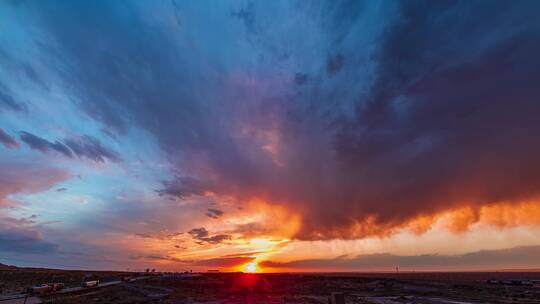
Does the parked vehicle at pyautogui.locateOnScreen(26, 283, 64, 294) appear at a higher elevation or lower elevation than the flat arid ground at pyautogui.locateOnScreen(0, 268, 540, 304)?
higher

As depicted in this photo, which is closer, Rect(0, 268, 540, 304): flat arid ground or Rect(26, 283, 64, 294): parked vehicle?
Rect(0, 268, 540, 304): flat arid ground

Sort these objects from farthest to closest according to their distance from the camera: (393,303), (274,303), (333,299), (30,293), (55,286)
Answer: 1. (55,286)
2. (30,293)
3. (393,303)
4. (274,303)
5. (333,299)

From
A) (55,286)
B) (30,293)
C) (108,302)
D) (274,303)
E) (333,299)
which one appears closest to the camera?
(333,299)

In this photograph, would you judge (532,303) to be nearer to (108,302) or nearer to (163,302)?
(163,302)

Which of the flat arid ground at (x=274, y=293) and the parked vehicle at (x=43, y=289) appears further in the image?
the parked vehicle at (x=43, y=289)

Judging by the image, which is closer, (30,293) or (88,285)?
(30,293)

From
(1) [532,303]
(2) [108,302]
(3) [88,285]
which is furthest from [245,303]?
(3) [88,285]

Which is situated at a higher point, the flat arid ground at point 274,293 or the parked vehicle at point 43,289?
the parked vehicle at point 43,289

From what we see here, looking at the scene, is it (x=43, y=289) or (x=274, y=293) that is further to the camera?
(x=274, y=293)

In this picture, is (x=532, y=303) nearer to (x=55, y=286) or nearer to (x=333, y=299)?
(x=333, y=299)

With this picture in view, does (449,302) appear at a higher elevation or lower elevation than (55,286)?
lower

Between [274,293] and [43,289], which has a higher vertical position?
[43,289]
